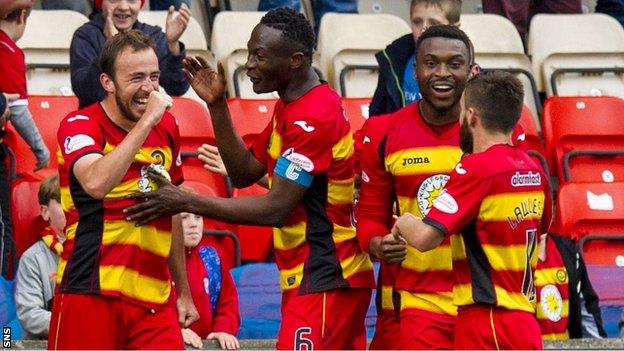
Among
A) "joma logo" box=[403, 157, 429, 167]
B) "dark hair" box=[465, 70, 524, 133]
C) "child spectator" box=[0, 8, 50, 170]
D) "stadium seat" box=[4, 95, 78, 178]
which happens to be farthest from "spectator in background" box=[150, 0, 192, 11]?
"dark hair" box=[465, 70, 524, 133]

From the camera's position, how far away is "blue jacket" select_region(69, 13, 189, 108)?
8164mm

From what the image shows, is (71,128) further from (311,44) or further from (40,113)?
(40,113)

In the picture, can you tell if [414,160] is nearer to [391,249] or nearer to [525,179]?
[391,249]

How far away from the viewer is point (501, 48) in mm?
10516

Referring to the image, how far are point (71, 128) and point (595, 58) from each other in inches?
209

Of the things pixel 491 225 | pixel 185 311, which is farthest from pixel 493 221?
pixel 185 311

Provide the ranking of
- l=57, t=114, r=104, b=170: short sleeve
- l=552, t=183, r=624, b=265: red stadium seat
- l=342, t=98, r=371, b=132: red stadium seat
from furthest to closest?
l=342, t=98, r=371, b=132: red stadium seat < l=552, t=183, r=624, b=265: red stadium seat < l=57, t=114, r=104, b=170: short sleeve

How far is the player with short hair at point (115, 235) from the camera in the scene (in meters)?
6.25

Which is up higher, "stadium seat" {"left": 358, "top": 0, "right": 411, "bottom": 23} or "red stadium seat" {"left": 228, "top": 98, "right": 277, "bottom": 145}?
"stadium seat" {"left": 358, "top": 0, "right": 411, "bottom": 23}

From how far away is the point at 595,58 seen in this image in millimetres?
10688

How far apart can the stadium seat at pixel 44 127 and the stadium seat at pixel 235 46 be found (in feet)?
4.03

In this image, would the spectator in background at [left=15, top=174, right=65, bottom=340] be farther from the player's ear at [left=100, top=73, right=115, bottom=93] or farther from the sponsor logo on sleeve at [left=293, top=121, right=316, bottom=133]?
the sponsor logo on sleeve at [left=293, top=121, right=316, bottom=133]

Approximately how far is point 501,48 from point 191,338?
4.17 meters

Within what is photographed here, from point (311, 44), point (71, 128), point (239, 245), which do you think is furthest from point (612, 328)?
point (71, 128)
